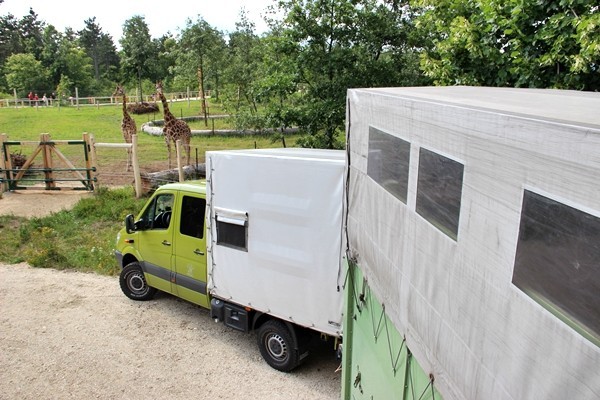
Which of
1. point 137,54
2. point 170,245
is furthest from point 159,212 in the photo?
point 137,54

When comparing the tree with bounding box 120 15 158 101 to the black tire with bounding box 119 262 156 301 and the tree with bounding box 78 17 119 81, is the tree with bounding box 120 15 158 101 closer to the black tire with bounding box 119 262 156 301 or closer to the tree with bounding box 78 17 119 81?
the tree with bounding box 78 17 119 81

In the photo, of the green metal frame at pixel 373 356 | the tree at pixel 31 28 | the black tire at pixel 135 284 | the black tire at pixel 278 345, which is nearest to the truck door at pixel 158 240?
the black tire at pixel 135 284

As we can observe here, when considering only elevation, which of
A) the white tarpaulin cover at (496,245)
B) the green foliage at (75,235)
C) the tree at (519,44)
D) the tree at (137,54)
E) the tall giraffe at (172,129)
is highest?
the tree at (137,54)

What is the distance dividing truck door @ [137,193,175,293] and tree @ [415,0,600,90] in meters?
5.76

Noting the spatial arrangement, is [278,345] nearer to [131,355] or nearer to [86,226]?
[131,355]

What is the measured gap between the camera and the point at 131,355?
22.9 feet

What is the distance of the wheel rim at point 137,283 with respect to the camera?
8.62 metres

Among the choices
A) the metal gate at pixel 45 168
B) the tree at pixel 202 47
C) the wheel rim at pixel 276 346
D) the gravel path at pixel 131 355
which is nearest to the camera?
the gravel path at pixel 131 355

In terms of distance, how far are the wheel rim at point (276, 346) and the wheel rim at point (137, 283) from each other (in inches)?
127

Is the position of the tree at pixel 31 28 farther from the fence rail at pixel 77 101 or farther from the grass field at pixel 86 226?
the grass field at pixel 86 226

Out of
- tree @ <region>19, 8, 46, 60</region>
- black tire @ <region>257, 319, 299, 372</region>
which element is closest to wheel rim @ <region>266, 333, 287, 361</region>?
black tire @ <region>257, 319, 299, 372</region>

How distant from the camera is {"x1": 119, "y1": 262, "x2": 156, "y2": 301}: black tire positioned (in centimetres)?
862

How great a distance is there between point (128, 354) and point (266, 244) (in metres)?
2.90

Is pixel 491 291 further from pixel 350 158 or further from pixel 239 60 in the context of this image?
pixel 239 60
